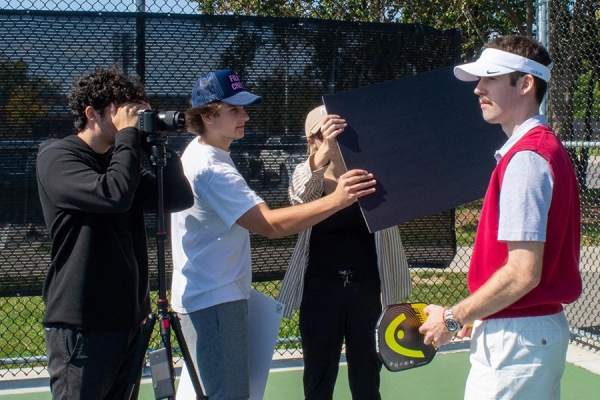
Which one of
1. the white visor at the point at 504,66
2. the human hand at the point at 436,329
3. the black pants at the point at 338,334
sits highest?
the white visor at the point at 504,66

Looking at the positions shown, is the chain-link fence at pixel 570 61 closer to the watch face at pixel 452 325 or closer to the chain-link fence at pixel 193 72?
the chain-link fence at pixel 193 72

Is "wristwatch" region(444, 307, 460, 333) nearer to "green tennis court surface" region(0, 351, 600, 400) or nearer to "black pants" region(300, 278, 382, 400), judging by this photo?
"black pants" region(300, 278, 382, 400)

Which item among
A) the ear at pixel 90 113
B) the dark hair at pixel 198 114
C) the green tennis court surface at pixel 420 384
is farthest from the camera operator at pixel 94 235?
the green tennis court surface at pixel 420 384

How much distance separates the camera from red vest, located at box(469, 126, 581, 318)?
2.17m

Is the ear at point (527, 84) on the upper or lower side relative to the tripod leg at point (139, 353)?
upper

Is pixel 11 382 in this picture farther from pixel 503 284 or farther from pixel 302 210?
pixel 503 284

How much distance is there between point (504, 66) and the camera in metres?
2.28

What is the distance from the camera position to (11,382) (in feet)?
15.0

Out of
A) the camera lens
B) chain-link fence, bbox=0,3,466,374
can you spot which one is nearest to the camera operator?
the camera lens

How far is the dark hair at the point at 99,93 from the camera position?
2691 millimetres

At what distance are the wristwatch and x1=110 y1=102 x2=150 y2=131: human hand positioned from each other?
134 centimetres

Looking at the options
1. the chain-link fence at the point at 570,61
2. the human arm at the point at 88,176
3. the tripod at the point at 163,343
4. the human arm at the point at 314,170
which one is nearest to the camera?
the human arm at the point at 88,176

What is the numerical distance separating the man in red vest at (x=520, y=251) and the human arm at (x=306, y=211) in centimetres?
62

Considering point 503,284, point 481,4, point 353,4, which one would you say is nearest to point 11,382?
point 503,284
